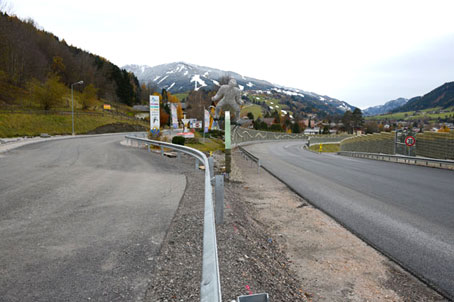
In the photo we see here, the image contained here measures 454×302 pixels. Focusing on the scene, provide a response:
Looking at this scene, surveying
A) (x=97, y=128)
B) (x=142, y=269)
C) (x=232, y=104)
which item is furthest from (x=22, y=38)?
(x=142, y=269)

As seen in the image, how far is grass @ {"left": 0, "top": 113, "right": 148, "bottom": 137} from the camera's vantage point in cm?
4088

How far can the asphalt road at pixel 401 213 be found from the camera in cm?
468

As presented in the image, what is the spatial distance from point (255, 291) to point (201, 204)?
3.75 meters

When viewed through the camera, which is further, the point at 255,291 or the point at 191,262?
the point at 191,262

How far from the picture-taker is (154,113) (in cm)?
2483

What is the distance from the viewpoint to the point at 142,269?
11.8 ft

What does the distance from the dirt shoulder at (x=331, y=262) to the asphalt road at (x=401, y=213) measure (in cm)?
26

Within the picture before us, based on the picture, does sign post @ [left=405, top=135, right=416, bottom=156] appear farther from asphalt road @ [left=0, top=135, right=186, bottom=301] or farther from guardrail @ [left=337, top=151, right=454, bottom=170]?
asphalt road @ [left=0, top=135, right=186, bottom=301]

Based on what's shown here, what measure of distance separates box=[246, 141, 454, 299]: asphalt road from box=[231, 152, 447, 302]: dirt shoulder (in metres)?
0.26

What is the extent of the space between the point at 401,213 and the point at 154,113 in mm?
20622

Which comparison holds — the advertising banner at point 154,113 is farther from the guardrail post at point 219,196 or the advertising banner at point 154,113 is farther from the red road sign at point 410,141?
the guardrail post at point 219,196

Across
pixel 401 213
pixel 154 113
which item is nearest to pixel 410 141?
pixel 401 213

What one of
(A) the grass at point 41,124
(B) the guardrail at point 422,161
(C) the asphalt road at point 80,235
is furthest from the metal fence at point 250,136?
(C) the asphalt road at point 80,235

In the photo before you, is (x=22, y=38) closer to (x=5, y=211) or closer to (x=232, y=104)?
(x=232, y=104)
